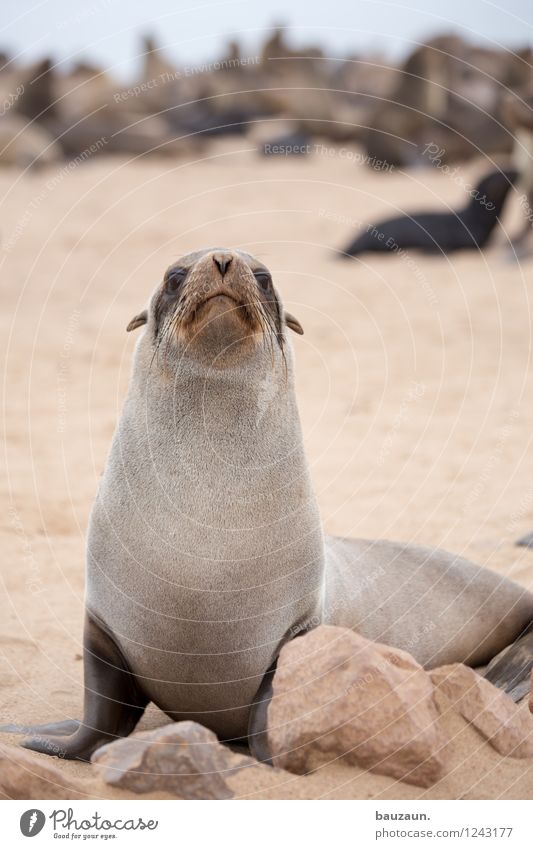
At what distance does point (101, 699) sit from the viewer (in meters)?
4.16

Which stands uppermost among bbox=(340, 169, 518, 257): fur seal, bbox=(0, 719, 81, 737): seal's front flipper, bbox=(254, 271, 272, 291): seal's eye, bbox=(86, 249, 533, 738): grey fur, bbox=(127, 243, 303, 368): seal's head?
bbox=(340, 169, 518, 257): fur seal

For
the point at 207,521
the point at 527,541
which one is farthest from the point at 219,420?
the point at 527,541

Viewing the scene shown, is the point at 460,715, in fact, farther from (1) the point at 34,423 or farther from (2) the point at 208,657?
(1) the point at 34,423

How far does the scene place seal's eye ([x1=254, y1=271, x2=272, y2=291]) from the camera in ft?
13.7

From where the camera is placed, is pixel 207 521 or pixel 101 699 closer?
pixel 207 521

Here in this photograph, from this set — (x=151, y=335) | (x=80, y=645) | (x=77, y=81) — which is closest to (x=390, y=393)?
(x=80, y=645)

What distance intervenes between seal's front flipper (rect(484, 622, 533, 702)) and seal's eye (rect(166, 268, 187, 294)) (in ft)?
6.93

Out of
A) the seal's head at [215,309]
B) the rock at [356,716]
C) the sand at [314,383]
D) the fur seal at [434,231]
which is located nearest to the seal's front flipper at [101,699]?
the sand at [314,383]

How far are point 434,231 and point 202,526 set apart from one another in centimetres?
1220

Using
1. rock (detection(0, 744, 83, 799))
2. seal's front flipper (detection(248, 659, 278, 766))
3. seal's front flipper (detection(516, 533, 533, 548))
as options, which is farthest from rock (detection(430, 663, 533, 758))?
seal's front flipper (detection(516, 533, 533, 548))

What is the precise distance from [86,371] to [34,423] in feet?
5.15

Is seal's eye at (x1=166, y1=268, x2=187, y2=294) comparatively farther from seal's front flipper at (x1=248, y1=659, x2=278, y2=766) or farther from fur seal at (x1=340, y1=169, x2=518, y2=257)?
fur seal at (x1=340, y1=169, x2=518, y2=257)

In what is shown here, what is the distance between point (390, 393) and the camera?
389 inches

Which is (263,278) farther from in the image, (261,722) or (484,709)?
(484,709)
